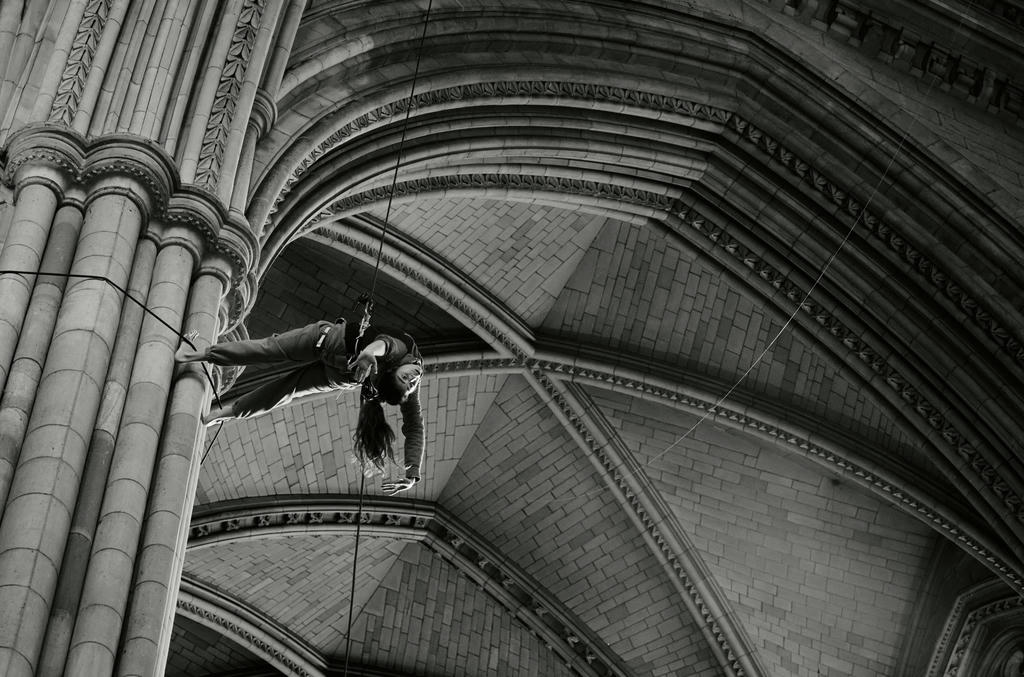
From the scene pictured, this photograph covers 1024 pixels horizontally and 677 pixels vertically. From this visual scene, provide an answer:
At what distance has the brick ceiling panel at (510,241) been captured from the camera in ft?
50.4

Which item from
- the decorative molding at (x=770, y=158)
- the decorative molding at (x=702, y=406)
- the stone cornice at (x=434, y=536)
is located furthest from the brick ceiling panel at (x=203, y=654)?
the decorative molding at (x=770, y=158)

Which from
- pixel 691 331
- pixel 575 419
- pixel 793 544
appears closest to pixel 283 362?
pixel 691 331

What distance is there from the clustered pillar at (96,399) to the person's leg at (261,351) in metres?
0.13

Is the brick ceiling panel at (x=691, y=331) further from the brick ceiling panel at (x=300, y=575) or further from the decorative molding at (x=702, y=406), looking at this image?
the brick ceiling panel at (x=300, y=575)

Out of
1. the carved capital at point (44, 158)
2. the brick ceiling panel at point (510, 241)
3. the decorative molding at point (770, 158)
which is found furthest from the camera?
the brick ceiling panel at point (510, 241)

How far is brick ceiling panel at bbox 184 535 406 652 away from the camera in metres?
17.5

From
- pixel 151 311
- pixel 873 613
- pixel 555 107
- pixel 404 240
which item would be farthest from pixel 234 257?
pixel 873 613

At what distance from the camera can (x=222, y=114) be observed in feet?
29.3

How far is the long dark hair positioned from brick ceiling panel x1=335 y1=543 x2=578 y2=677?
34.9 feet

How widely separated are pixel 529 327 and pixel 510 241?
982 millimetres

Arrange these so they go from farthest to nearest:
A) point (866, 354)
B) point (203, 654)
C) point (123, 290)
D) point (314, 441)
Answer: point (203, 654) → point (314, 441) → point (866, 354) → point (123, 290)

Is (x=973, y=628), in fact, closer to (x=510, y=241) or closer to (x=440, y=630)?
(x=440, y=630)

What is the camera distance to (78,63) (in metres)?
8.70

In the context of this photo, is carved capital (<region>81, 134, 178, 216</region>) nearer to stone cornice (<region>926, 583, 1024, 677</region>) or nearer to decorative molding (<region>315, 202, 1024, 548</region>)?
decorative molding (<region>315, 202, 1024, 548</region>)
